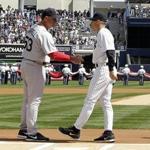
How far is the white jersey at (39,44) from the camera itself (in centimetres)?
901

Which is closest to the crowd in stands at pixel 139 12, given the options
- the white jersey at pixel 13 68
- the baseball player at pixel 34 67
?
the white jersey at pixel 13 68

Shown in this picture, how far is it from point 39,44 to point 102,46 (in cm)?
97

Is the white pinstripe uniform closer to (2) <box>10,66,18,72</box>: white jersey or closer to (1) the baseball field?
(1) the baseball field

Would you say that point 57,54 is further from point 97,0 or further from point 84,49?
point 97,0

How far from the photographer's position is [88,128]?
11.7 meters

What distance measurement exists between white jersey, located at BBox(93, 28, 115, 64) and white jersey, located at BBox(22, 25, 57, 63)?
25.7 inches

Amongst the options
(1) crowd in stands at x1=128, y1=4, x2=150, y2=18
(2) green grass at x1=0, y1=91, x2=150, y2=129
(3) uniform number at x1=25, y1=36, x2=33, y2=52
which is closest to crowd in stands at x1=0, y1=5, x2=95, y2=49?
(1) crowd in stands at x1=128, y1=4, x2=150, y2=18

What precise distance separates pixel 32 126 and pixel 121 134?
196cm

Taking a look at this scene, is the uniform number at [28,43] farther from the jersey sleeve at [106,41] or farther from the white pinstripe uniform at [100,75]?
the jersey sleeve at [106,41]

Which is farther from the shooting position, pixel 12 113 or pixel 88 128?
pixel 12 113

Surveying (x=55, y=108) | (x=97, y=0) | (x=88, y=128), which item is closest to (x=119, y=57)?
(x=97, y=0)

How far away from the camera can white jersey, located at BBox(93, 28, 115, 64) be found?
8977 millimetres

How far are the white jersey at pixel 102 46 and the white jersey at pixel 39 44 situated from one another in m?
0.65

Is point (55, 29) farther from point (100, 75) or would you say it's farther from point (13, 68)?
point (100, 75)
